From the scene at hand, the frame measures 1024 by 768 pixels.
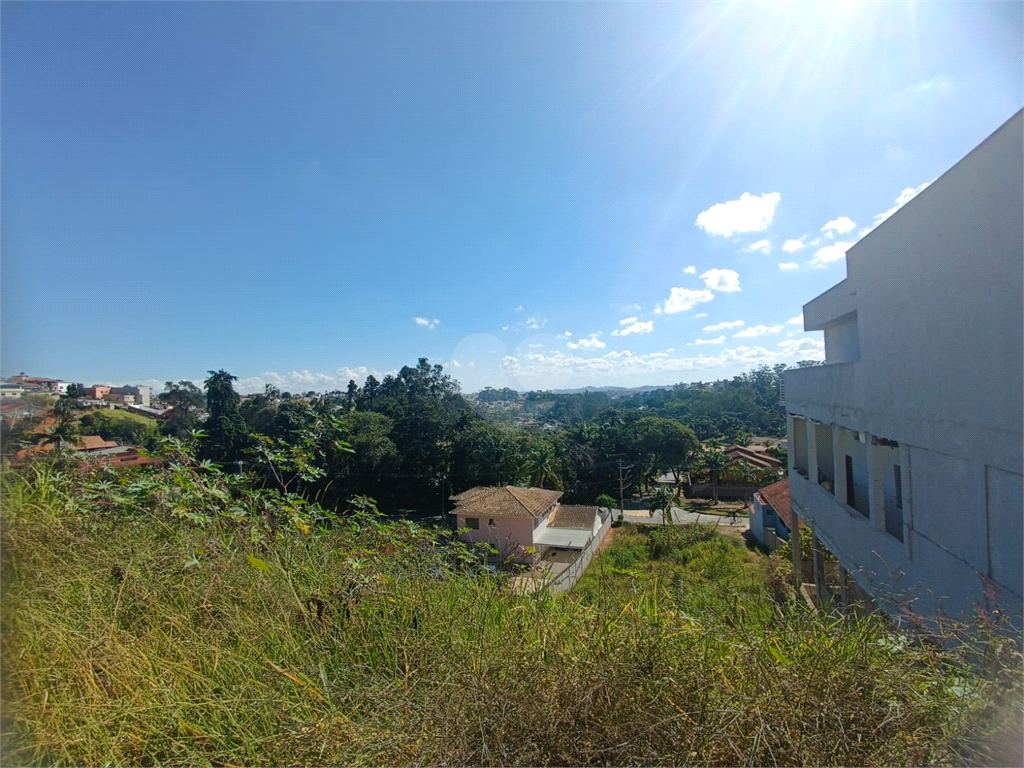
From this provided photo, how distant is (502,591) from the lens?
208 centimetres

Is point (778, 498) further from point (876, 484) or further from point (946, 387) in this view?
point (946, 387)

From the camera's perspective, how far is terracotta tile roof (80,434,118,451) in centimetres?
351

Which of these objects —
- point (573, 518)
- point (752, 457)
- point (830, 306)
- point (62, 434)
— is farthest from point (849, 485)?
point (752, 457)

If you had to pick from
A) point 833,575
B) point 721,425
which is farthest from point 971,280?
point 721,425

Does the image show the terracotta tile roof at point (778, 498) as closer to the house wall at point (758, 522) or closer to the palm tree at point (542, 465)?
the house wall at point (758, 522)

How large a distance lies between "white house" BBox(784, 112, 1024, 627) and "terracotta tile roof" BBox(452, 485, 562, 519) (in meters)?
11.7

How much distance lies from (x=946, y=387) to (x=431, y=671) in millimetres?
4496

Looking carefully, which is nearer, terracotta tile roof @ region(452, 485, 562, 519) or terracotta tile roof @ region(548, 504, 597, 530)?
terracotta tile roof @ region(452, 485, 562, 519)

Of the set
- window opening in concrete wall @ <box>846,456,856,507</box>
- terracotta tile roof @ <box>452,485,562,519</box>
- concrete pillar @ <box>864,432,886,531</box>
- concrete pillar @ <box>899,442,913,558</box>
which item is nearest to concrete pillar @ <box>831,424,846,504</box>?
window opening in concrete wall @ <box>846,456,856,507</box>

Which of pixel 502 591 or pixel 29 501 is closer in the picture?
pixel 502 591

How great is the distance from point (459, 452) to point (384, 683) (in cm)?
2801

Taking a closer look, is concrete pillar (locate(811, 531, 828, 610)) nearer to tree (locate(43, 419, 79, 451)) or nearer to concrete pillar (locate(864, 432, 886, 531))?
concrete pillar (locate(864, 432, 886, 531))

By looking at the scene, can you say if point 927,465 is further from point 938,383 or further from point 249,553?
point 249,553

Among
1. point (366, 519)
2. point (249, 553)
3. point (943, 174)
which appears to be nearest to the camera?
point (249, 553)
